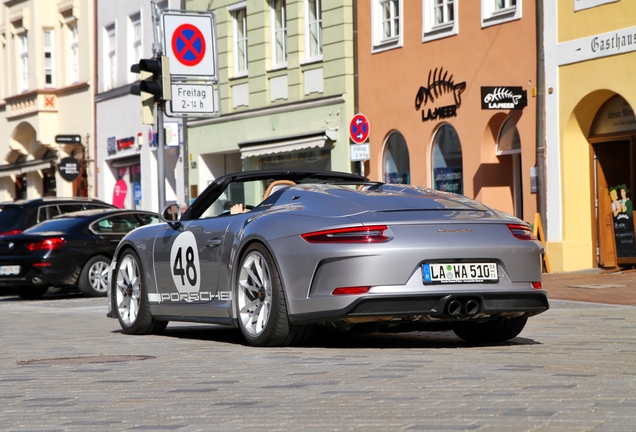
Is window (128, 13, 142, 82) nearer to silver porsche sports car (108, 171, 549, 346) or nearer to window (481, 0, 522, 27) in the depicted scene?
window (481, 0, 522, 27)

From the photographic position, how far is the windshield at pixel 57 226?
20.5 m

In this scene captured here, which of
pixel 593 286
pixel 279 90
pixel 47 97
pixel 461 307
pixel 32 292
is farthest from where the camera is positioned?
pixel 47 97

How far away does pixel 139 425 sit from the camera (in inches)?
224

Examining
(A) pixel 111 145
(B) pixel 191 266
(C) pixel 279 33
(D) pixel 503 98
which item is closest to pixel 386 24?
(C) pixel 279 33

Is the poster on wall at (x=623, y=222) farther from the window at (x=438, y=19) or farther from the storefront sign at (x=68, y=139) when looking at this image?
the storefront sign at (x=68, y=139)

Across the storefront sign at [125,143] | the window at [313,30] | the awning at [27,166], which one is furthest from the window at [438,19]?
the awning at [27,166]

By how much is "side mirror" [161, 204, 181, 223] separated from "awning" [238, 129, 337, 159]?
17596 millimetres

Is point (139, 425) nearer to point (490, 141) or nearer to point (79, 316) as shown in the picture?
point (79, 316)

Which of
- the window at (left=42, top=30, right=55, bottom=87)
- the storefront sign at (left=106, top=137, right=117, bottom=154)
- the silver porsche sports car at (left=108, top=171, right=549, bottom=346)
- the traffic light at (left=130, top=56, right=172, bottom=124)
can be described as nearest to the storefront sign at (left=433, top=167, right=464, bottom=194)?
the traffic light at (left=130, top=56, right=172, bottom=124)

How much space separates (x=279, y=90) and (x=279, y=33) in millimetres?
1394

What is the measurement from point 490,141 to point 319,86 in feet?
20.5

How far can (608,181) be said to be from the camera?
21.6 meters

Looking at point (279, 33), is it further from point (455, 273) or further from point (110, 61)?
point (455, 273)

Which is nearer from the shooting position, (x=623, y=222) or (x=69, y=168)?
(x=623, y=222)
